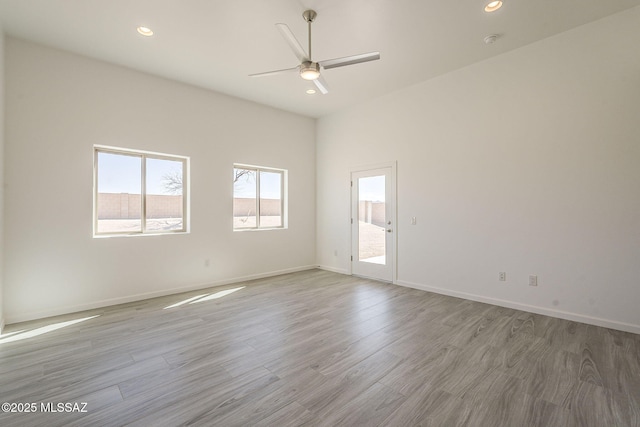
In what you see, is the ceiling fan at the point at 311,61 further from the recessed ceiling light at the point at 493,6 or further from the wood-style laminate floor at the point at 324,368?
the wood-style laminate floor at the point at 324,368

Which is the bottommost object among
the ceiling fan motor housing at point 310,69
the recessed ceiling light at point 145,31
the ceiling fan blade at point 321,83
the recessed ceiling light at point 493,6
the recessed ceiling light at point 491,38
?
the ceiling fan motor housing at point 310,69

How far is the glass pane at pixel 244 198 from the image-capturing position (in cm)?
544

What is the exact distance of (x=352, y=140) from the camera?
230 inches

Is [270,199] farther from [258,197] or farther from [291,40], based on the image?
[291,40]

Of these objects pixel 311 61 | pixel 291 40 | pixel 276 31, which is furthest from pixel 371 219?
pixel 291 40

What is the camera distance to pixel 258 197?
5828 mm

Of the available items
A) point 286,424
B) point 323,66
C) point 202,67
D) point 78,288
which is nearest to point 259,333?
point 286,424

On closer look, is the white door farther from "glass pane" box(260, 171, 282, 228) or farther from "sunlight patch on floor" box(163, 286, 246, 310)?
"sunlight patch on floor" box(163, 286, 246, 310)

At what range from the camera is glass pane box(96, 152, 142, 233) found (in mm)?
4082

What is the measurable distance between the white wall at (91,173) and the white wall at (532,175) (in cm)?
306

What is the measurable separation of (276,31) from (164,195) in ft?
10.0

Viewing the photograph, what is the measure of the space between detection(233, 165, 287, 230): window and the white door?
1.61 m

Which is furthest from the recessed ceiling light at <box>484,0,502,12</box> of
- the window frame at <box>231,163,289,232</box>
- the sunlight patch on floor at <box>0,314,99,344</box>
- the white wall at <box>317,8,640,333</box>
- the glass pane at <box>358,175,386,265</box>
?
the sunlight patch on floor at <box>0,314,99,344</box>

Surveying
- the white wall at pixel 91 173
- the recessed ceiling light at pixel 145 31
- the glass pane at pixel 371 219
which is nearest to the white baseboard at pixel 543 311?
the glass pane at pixel 371 219
